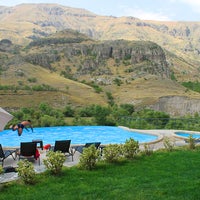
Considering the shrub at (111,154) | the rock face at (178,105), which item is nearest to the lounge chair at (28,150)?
the shrub at (111,154)

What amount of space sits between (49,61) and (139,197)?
3606 inches

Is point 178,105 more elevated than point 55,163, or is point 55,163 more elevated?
point 55,163

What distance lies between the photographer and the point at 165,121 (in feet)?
82.5

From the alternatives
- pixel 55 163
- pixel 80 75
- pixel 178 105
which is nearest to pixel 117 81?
pixel 80 75

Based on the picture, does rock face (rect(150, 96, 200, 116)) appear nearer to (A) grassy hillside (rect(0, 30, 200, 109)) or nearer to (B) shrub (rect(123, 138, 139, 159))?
(A) grassy hillside (rect(0, 30, 200, 109))

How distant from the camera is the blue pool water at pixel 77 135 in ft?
69.5

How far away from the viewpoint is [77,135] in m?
23.3

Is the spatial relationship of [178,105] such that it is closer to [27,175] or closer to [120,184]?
[120,184]

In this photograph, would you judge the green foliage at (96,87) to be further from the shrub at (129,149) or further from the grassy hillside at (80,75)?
the shrub at (129,149)

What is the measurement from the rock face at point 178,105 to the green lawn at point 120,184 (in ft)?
158

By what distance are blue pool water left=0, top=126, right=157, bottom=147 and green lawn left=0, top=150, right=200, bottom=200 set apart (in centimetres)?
1084

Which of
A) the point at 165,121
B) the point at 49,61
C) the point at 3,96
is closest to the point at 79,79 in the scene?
the point at 49,61

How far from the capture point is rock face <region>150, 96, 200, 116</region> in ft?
189

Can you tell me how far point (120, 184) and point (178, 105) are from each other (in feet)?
176
